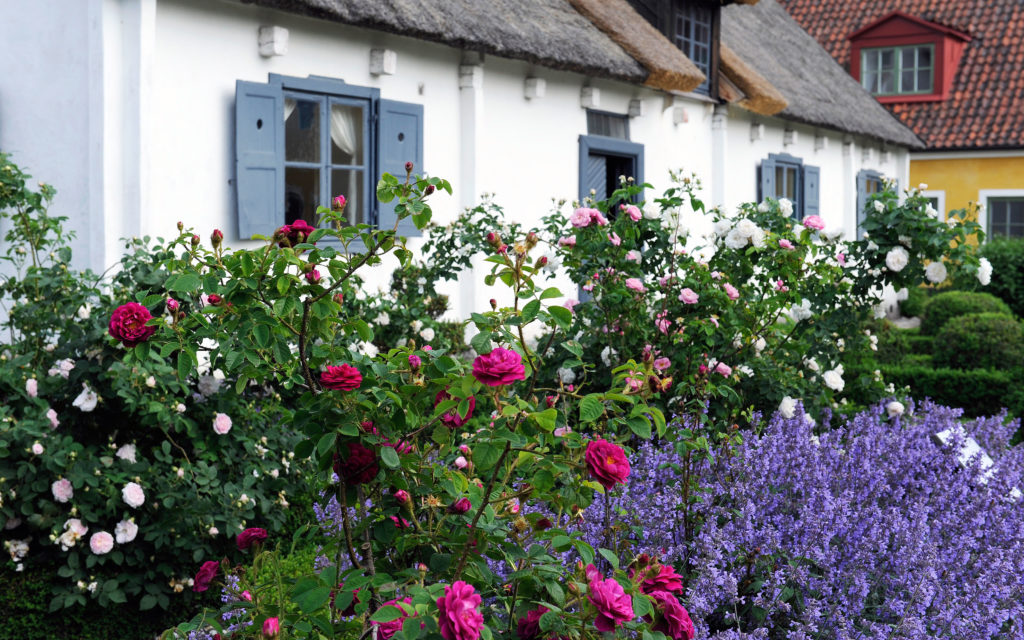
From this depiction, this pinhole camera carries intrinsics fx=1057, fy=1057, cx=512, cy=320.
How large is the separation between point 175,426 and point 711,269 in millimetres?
2451

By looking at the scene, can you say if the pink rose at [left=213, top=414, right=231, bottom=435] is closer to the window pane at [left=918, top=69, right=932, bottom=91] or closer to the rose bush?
the rose bush

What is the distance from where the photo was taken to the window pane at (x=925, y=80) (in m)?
19.4

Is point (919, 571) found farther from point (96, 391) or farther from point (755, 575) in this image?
point (96, 391)

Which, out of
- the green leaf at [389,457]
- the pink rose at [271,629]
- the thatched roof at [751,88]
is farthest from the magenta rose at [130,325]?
the thatched roof at [751,88]

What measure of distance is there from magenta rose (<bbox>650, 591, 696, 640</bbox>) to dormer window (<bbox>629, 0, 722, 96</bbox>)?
33.8ft

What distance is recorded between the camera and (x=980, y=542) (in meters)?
3.39

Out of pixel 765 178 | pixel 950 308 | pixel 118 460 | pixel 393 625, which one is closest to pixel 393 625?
pixel 393 625

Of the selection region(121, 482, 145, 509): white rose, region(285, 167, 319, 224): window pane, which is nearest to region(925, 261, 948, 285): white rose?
region(121, 482, 145, 509): white rose

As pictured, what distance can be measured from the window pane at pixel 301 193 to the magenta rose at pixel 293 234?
4967mm

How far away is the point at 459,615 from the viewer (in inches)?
68.4

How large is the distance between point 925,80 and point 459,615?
786 inches

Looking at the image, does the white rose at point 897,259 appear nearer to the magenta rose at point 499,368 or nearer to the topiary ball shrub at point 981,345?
the magenta rose at point 499,368

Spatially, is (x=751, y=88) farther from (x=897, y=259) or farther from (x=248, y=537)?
(x=248, y=537)

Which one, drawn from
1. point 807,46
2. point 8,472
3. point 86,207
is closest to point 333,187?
point 86,207
